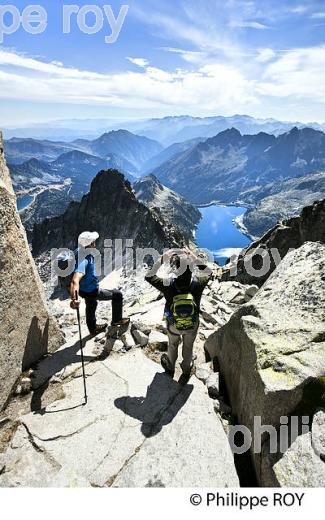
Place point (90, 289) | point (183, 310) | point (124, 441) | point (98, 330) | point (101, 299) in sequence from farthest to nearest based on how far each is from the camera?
point (98, 330) → point (101, 299) → point (90, 289) → point (183, 310) → point (124, 441)

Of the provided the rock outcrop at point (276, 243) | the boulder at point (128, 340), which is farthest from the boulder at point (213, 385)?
the rock outcrop at point (276, 243)

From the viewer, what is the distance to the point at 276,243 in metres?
42.4

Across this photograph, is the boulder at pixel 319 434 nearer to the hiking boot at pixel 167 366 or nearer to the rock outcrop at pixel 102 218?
the hiking boot at pixel 167 366

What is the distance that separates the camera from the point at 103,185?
147 metres

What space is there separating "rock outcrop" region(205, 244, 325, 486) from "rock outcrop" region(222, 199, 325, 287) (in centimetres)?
2077

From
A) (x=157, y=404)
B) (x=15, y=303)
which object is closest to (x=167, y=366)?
(x=157, y=404)

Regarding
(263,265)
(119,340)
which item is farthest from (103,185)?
(119,340)

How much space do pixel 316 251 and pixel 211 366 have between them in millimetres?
4779

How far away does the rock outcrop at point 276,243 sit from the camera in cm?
3281

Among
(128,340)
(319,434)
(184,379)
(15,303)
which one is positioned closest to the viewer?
(319,434)

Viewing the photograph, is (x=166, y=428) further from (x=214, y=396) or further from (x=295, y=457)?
(x=295, y=457)

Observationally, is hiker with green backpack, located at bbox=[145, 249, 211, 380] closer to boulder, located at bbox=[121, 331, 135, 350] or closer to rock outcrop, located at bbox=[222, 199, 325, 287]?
boulder, located at bbox=[121, 331, 135, 350]

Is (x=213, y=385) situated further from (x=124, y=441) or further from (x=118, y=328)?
(x=118, y=328)

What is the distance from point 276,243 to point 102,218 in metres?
112
